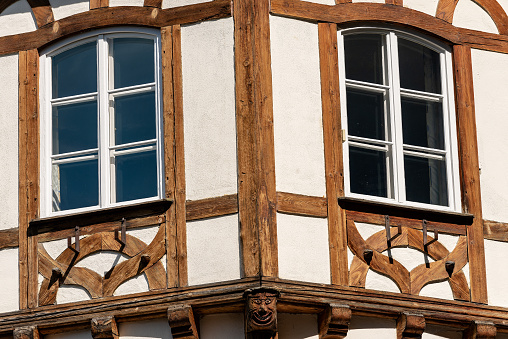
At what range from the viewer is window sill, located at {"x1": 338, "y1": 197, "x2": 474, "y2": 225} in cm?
1426

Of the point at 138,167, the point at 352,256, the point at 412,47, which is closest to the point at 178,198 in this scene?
the point at 138,167

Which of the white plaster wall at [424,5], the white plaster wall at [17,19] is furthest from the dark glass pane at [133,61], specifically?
the white plaster wall at [424,5]

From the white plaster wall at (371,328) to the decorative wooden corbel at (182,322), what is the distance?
1.38 m

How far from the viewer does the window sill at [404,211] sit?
14257 millimetres

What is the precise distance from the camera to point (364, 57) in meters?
15.0

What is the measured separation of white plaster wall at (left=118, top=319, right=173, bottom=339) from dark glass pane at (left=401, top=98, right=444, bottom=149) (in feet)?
9.64

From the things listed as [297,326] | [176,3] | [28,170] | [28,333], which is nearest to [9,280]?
[28,333]

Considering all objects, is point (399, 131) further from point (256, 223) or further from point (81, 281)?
point (81, 281)

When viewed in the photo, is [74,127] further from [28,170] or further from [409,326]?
[409,326]

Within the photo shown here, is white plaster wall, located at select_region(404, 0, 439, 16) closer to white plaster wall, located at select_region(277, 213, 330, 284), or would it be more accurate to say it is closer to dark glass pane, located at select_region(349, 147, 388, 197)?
dark glass pane, located at select_region(349, 147, 388, 197)

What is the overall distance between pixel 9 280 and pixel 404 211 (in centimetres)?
370

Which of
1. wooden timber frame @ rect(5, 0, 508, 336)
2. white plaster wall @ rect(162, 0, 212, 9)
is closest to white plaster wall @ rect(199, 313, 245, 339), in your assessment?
wooden timber frame @ rect(5, 0, 508, 336)

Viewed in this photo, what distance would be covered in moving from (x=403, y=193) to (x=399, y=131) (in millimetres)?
608

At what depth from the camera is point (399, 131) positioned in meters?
14.9
